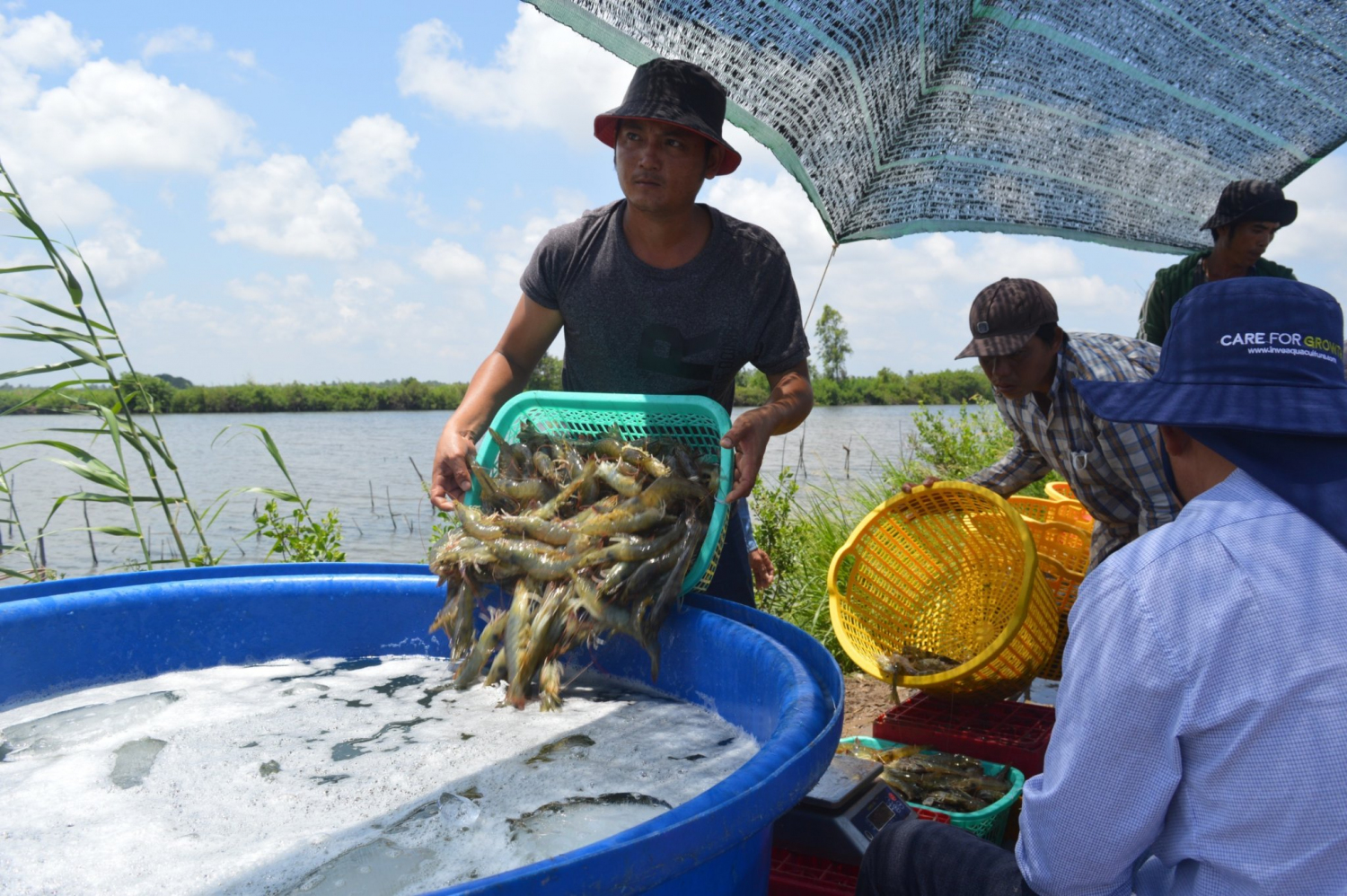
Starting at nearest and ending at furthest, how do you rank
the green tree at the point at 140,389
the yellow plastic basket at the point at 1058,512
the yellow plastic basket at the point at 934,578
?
the yellow plastic basket at the point at 934,578, the green tree at the point at 140,389, the yellow plastic basket at the point at 1058,512

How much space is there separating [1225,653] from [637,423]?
6.53 ft

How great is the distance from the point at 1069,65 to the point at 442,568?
3.36 metres

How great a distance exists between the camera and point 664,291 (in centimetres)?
288

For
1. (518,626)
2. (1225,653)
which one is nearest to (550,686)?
(518,626)

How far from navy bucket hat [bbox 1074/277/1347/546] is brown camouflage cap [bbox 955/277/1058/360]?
72.5 inches

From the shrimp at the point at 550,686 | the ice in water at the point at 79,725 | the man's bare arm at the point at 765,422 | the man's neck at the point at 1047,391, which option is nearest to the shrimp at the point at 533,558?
the shrimp at the point at 550,686

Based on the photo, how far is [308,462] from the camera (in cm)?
1853

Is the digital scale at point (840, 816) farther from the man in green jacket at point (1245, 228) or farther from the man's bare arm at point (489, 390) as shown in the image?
the man in green jacket at point (1245, 228)

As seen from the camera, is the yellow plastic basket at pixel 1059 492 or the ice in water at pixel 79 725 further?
the yellow plastic basket at pixel 1059 492

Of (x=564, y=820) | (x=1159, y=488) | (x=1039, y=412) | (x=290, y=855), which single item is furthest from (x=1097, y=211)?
(x=290, y=855)

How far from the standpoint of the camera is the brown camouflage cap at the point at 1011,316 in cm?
327

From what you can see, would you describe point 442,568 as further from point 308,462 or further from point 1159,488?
point 308,462

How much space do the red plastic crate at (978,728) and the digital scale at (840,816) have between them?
106 centimetres

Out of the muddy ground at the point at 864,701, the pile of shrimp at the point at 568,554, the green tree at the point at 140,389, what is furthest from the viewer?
the muddy ground at the point at 864,701
